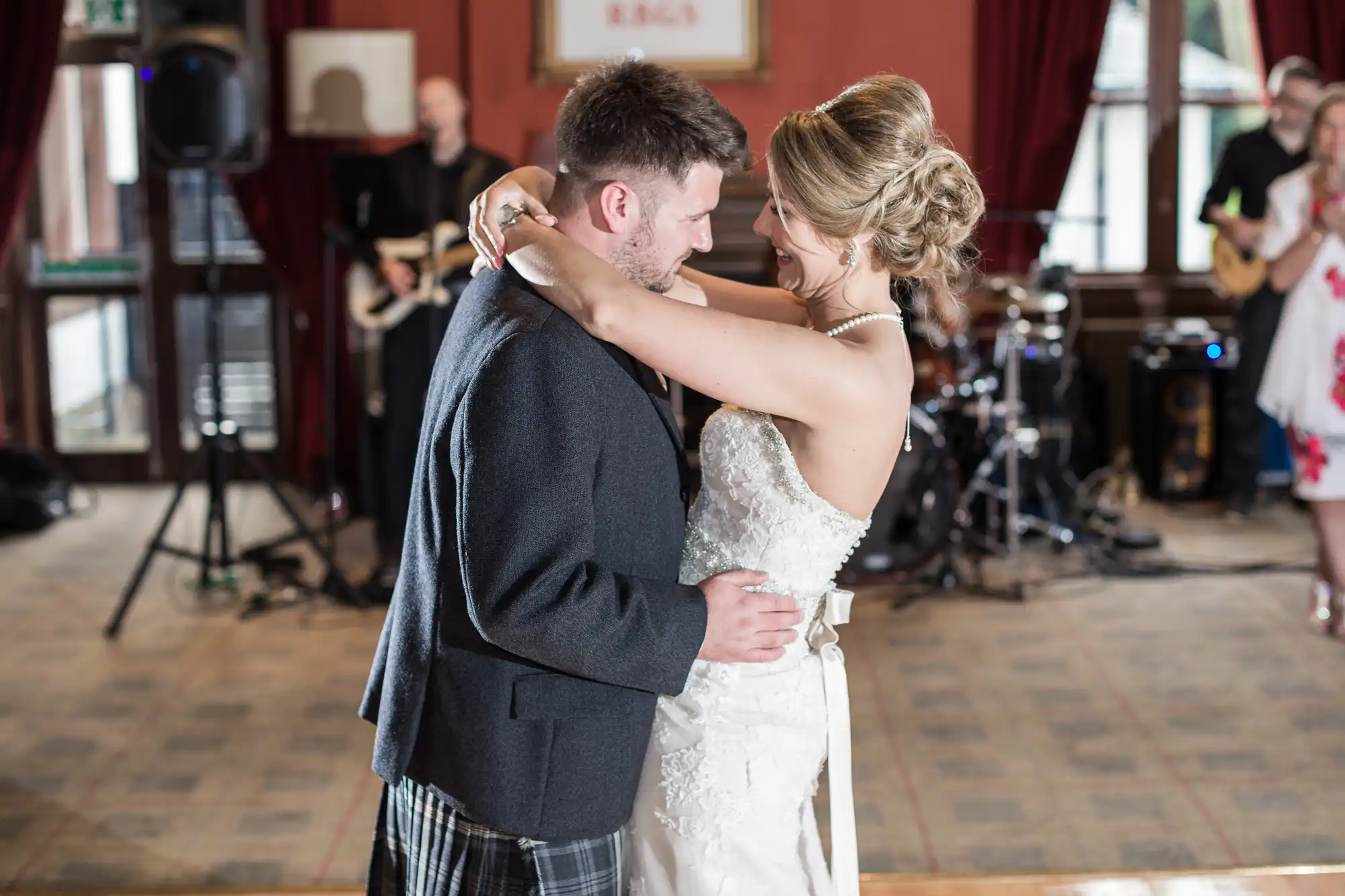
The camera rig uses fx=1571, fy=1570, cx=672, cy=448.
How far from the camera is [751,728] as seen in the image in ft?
6.42

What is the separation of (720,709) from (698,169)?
26.2 inches

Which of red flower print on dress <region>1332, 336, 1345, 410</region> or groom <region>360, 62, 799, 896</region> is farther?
red flower print on dress <region>1332, 336, 1345, 410</region>

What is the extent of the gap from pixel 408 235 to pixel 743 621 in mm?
4277

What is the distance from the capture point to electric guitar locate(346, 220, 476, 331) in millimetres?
5320

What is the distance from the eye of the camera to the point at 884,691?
4469 millimetres

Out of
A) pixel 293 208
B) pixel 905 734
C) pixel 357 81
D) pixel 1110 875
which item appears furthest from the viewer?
pixel 293 208

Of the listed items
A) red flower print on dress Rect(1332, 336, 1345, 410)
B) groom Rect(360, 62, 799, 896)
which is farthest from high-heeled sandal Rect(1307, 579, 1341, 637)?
groom Rect(360, 62, 799, 896)

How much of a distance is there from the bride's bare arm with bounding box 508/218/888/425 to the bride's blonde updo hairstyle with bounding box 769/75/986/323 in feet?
0.57

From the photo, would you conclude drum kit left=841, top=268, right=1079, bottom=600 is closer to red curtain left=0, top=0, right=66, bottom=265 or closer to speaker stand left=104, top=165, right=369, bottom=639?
speaker stand left=104, top=165, right=369, bottom=639

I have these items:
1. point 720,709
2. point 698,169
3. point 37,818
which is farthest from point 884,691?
point 698,169

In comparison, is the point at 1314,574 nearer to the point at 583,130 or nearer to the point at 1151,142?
the point at 1151,142

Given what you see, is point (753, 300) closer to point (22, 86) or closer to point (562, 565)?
point (562, 565)

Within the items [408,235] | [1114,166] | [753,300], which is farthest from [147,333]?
[753,300]

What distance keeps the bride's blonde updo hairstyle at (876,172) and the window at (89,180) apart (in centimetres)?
604
